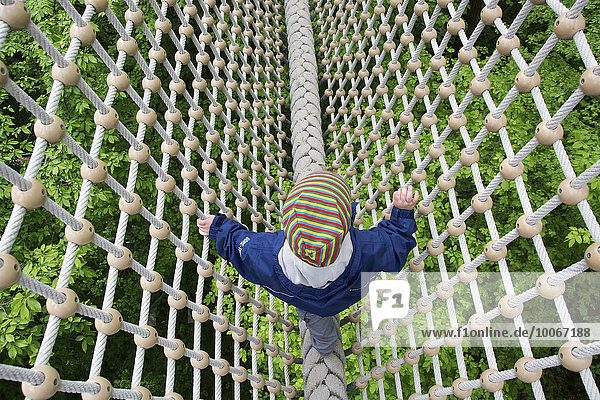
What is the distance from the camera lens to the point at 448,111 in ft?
7.47

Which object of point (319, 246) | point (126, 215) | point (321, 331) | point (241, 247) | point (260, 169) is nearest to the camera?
point (319, 246)

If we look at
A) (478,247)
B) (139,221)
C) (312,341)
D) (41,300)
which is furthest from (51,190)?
(478,247)

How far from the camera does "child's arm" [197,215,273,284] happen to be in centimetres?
99

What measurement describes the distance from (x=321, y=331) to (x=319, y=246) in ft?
1.56

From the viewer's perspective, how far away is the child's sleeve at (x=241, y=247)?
3.23 ft

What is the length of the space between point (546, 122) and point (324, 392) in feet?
2.88

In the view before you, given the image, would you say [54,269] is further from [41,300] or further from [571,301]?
[571,301]

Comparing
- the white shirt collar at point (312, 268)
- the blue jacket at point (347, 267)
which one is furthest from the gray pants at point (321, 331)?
the white shirt collar at point (312, 268)

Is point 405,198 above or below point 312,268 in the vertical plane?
above

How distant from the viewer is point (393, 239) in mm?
973

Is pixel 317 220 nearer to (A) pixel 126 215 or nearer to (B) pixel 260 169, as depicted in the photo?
(A) pixel 126 215

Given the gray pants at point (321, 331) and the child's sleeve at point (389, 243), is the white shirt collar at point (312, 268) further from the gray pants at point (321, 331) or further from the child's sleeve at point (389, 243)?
the gray pants at point (321, 331)

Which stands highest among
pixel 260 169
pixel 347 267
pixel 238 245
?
pixel 347 267

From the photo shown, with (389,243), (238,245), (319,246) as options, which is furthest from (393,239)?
(238,245)
